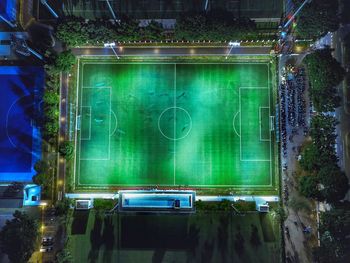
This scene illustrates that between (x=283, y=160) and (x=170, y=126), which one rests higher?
(x=170, y=126)

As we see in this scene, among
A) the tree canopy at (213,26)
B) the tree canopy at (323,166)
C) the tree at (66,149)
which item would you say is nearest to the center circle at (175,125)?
the tree canopy at (213,26)

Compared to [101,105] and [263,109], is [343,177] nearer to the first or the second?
[263,109]

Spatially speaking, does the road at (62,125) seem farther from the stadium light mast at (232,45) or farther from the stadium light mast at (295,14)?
the stadium light mast at (295,14)

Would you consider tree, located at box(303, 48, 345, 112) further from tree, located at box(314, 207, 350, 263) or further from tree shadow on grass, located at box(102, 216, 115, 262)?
tree shadow on grass, located at box(102, 216, 115, 262)

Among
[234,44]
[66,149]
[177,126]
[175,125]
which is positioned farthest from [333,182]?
[66,149]

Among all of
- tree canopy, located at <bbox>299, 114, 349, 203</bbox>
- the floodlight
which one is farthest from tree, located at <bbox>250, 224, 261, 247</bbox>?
the floodlight

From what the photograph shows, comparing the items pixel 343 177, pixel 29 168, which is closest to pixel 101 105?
pixel 29 168
